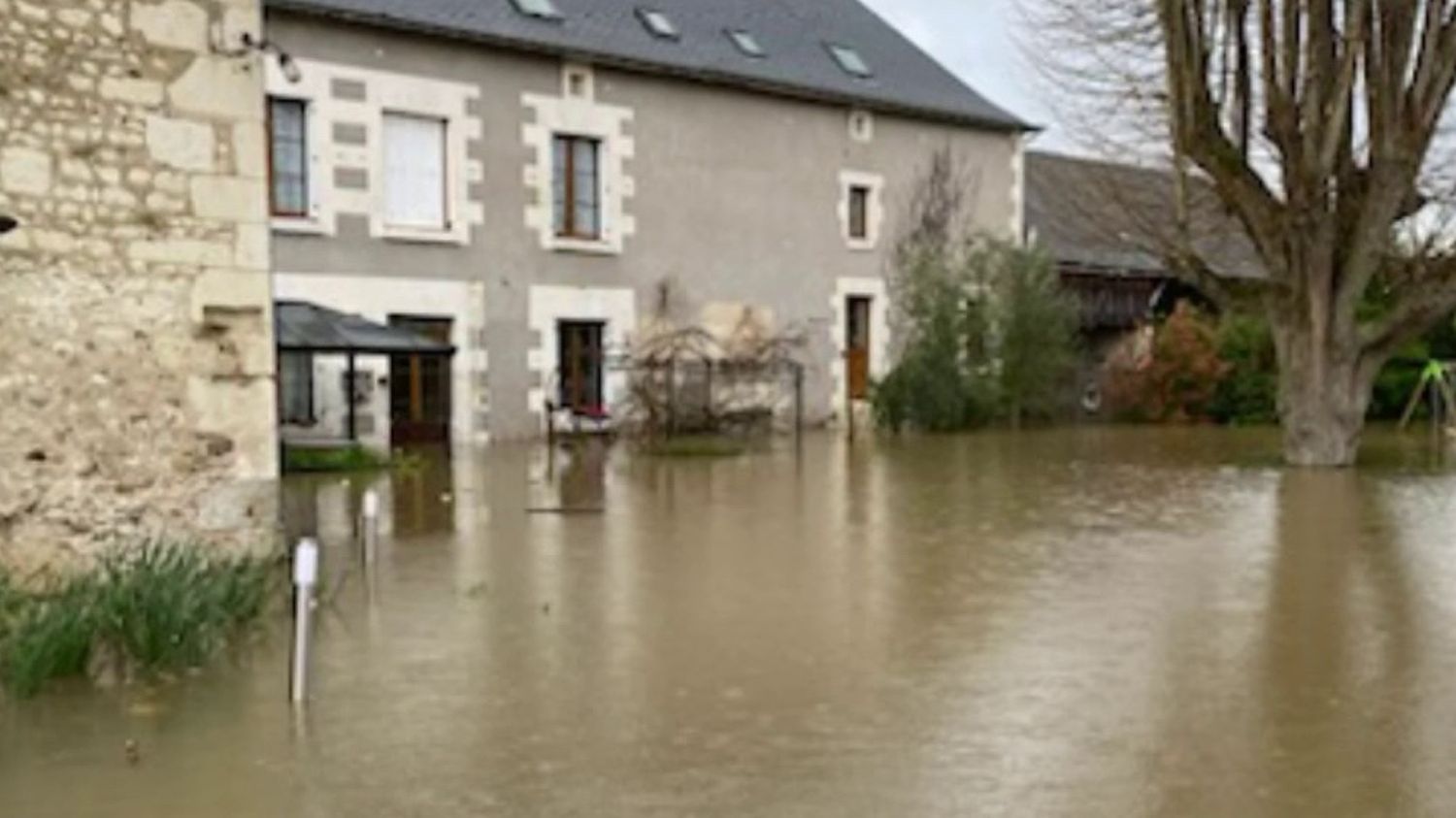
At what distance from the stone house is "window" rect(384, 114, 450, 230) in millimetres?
28

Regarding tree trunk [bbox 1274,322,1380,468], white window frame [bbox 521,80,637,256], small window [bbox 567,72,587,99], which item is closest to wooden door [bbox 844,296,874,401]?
white window frame [bbox 521,80,637,256]

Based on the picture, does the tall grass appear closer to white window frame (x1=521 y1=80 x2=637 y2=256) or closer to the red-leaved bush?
white window frame (x1=521 y1=80 x2=637 y2=256)

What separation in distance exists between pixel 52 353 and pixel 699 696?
11.8ft

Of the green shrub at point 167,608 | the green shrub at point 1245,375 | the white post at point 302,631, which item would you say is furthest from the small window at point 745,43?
the white post at point 302,631

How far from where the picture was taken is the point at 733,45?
79.9 feet

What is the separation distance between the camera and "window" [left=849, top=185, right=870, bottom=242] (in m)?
25.9

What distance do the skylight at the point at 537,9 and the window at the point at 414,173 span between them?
86.0 inches

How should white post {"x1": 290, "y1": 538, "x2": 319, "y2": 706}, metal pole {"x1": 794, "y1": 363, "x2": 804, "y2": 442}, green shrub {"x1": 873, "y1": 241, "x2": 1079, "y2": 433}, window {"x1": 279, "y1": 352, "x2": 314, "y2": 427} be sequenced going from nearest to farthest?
white post {"x1": 290, "y1": 538, "x2": 319, "y2": 706}
window {"x1": 279, "y1": 352, "x2": 314, "y2": 427}
metal pole {"x1": 794, "y1": 363, "x2": 804, "y2": 442}
green shrub {"x1": 873, "y1": 241, "x2": 1079, "y2": 433}

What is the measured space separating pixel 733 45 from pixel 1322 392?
1169cm

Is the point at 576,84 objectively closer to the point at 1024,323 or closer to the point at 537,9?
the point at 537,9

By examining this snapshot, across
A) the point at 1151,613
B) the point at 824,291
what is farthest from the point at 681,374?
the point at 1151,613

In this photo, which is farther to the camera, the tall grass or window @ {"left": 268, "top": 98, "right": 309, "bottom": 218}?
window @ {"left": 268, "top": 98, "right": 309, "bottom": 218}

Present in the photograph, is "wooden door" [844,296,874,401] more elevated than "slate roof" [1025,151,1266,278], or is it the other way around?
"slate roof" [1025,151,1266,278]

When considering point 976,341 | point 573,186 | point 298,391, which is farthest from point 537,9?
point 976,341
